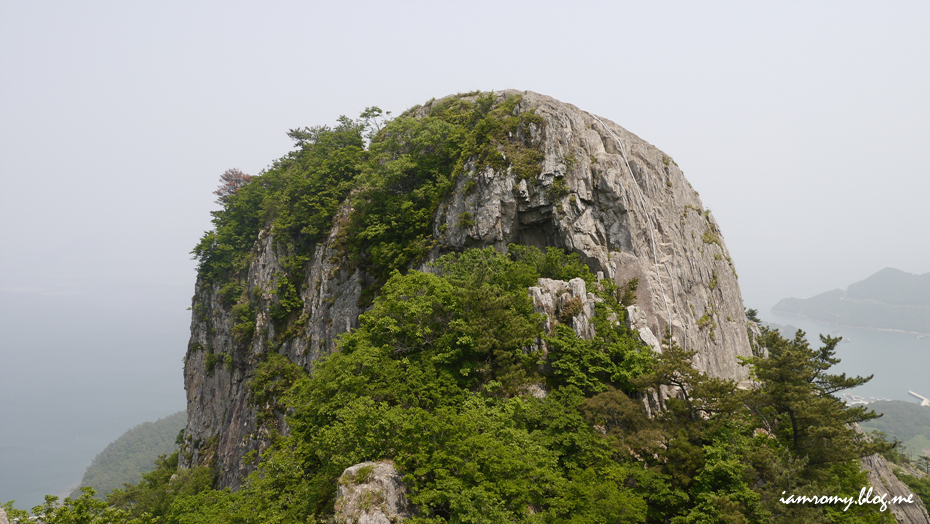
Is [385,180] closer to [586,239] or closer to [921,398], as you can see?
[586,239]

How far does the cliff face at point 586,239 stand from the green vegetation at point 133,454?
135 meters

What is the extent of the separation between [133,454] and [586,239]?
19056 centimetres

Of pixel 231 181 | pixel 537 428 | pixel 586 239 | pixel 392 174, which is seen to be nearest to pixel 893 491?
pixel 586 239

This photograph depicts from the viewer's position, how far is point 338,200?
3206cm

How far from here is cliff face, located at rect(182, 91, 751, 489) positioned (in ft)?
76.3

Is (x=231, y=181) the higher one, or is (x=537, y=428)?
(x=231, y=181)

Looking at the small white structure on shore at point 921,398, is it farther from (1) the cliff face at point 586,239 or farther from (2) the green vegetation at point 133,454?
(2) the green vegetation at point 133,454

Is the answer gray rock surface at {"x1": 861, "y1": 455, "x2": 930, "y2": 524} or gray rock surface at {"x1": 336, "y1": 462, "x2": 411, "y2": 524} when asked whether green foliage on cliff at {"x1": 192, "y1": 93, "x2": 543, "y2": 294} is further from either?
gray rock surface at {"x1": 861, "y1": 455, "x2": 930, "y2": 524}

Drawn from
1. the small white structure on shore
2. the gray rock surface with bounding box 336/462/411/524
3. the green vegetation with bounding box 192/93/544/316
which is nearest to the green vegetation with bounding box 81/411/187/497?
the green vegetation with bounding box 192/93/544/316

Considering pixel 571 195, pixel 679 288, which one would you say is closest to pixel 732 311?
pixel 679 288

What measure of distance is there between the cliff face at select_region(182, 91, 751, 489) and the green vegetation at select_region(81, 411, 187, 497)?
135 m

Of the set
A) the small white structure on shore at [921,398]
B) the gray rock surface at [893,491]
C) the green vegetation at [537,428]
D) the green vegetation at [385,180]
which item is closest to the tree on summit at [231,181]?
the green vegetation at [385,180]

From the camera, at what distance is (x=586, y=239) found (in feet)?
76.2

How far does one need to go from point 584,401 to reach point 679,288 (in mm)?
12543
